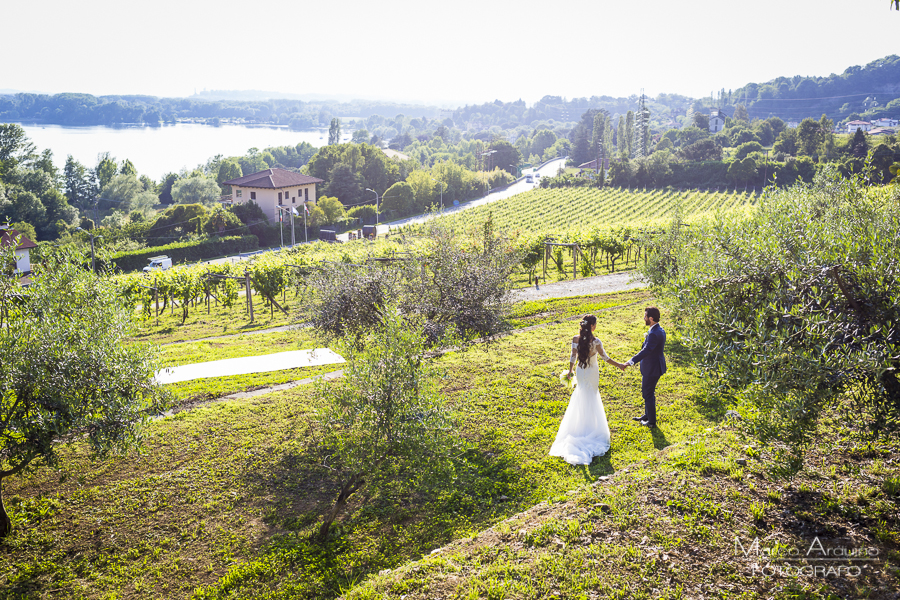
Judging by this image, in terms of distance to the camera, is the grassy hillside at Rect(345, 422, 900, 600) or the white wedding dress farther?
the white wedding dress

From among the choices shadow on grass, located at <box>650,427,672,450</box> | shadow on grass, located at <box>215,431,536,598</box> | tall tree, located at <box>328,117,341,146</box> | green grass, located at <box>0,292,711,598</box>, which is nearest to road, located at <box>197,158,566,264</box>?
green grass, located at <box>0,292,711,598</box>

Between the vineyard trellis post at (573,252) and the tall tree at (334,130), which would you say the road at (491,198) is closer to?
the vineyard trellis post at (573,252)

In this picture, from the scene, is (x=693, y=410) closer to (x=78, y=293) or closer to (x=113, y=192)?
(x=78, y=293)

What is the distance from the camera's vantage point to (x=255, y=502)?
729 centimetres

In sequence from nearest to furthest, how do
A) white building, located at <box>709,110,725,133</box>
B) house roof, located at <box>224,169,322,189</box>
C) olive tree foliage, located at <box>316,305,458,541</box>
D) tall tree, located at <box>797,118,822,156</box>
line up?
olive tree foliage, located at <box>316,305,458,541</box> < house roof, located at <box>224,169,322,189</box> < tall tree, located at <box>797,118,822,156</box> < white building, located at <box>709,110,725,133</box>

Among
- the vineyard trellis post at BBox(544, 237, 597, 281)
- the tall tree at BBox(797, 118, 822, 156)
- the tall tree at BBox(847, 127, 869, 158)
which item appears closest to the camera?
the vineyard trellis post at BBox(544, 237, 597, 281)

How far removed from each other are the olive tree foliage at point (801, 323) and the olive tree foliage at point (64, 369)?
6436mm

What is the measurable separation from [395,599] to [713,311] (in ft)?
13.9

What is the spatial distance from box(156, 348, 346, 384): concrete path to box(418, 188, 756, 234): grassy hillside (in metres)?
51.3

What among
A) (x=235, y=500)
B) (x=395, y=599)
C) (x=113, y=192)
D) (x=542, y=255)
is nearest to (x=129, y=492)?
(x=235, y=500)

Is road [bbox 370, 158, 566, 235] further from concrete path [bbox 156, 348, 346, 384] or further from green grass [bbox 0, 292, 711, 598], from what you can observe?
green grass [bbox 0, 292, 711, 598]

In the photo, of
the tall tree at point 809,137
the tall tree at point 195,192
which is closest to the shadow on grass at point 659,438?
the tall tree at point 195,192

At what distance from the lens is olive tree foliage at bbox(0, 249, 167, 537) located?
19.5ft

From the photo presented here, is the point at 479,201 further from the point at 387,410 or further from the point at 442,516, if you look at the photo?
the point at 387,410
